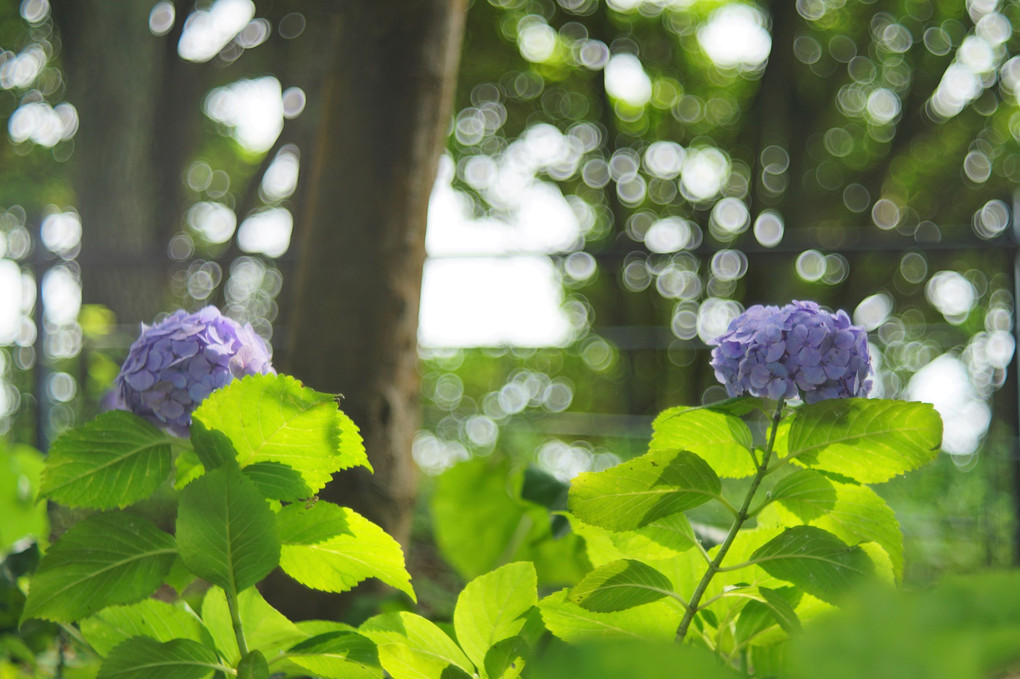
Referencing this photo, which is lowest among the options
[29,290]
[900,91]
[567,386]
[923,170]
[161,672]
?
[567,386]

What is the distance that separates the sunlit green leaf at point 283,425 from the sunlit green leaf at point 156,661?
140 millimetres

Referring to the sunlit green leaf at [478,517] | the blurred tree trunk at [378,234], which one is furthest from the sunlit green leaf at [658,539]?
the blurred tree trunk at [378,234]

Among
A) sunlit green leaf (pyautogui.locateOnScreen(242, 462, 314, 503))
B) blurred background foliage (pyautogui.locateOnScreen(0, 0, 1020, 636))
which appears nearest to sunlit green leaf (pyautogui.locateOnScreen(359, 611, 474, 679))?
sunlit green leaf (pyautogui.locateOnScreen(242, 462, 314, 503))

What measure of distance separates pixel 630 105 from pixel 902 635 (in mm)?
10754

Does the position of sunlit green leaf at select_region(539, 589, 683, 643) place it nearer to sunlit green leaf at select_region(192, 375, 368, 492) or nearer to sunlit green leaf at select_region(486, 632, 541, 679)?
sunlit green leaf at select_region(486, 632, 541, 679)

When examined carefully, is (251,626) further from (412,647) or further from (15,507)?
(15,507)

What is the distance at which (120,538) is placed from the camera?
2.11ft

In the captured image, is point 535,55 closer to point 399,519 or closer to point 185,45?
point 185,45

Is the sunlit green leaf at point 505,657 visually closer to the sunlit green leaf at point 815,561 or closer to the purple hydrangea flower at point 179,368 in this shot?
the sunlit green leaf at point 815,561

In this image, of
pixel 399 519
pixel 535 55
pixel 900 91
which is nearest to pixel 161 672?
pixel 399 519

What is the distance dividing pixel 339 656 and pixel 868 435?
425 mm

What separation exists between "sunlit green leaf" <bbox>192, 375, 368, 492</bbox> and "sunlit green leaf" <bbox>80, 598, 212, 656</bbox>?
20 cm

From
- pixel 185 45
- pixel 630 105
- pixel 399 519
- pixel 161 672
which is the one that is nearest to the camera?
pixel 161 672

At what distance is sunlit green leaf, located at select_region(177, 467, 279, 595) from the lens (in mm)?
555
